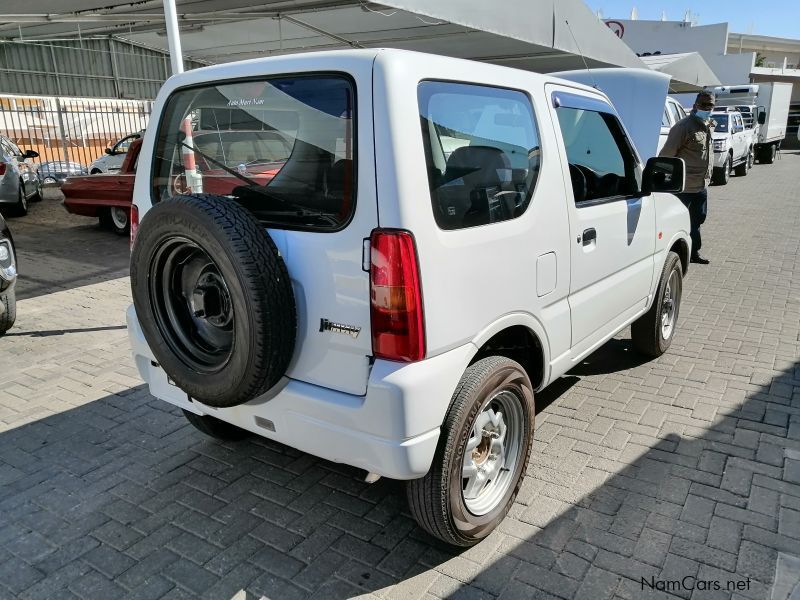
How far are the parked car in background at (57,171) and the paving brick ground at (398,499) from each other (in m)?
13.2

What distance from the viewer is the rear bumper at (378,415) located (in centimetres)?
218

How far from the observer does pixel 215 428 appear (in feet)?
11.3

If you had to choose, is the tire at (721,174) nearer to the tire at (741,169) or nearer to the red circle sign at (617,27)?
the tire at (741,169)

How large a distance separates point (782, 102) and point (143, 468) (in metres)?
30.5

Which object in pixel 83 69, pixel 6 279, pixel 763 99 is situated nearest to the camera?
pixel 6 279

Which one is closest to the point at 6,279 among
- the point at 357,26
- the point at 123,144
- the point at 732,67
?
the point at 357,26

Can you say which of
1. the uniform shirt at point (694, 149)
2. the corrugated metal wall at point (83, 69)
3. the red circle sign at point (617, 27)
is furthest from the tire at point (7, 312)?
the red circle sign at point (617, 27)

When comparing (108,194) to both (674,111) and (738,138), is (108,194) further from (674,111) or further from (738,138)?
(738,138)

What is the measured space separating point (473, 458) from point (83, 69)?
22.6 m

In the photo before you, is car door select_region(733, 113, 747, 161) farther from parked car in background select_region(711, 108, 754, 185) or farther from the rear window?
the rear window

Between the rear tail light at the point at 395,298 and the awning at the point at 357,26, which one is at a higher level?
the awning at the point at 357,26

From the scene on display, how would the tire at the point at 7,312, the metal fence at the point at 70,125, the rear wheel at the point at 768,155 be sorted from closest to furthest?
the tire at the point at 7,312 → the metal fence at the point at 70,125 → the rear wheel at the point at 768,155

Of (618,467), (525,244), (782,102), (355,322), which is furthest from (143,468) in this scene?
(782,102)

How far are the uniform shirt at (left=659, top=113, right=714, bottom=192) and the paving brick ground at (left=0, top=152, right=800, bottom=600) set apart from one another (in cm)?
283
